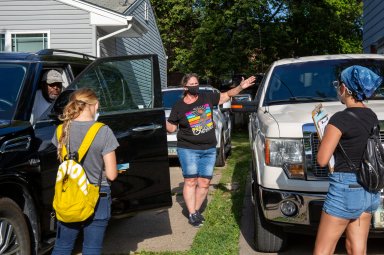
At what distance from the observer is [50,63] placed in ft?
16.1

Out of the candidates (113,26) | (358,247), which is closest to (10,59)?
(358,247)

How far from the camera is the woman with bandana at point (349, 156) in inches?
120

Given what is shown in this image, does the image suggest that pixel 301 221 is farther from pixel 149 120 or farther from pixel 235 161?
pixel 235 161

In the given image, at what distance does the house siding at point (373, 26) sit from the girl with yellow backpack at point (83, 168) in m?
11.8

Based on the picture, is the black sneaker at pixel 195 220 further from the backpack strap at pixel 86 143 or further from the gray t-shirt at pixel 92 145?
the backpack strap at pixel 86 143

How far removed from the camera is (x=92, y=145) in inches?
132

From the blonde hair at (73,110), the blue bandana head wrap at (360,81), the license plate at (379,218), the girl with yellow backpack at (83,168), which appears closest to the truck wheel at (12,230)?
the girl with yellow backpack at (83,168)

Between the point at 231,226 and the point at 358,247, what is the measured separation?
109 inches

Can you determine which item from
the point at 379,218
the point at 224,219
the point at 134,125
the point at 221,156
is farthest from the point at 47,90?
the point at 221,156

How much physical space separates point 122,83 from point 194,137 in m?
1.25

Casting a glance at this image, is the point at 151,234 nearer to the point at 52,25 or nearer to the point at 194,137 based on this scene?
the point at 194,137

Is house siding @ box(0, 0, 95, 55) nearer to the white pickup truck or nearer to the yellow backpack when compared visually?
the white pickup truck

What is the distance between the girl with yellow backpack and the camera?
3285 mm

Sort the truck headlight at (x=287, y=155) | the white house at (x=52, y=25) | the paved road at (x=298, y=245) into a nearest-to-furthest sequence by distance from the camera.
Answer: the truck headlight at (x=287, y=155)
the paved road at (x=298, y=245)
the white house at (x=52, y=25)
